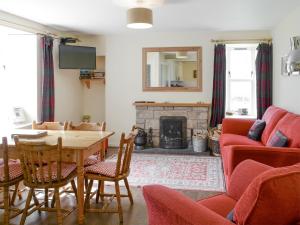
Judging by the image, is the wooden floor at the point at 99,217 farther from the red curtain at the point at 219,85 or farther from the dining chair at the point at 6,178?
the red curtain at the point at 219,85

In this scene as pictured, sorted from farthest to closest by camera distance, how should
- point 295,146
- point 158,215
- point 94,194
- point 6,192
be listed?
point 94,194 < point 295,146 < point 6,192 < point 158,215

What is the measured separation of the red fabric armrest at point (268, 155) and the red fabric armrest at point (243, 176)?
0.84 m

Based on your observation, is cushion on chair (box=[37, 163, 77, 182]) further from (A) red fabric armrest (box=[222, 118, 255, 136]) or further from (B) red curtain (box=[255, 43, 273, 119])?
(B) red curtain (box=[255, 43, 273, 119])

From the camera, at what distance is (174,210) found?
62.5 inches

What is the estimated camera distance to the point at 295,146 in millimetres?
3254

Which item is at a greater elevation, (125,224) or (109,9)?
(109,9)

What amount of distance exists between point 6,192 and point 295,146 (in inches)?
111

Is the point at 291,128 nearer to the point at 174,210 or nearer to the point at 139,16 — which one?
the point at 139,16

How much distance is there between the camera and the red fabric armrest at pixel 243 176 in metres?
2.13

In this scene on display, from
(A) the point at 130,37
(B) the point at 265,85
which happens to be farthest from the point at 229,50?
(A) the point at 130,37

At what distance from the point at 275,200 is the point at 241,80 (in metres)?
5.17

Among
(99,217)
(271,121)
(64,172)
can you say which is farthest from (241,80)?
(64,172)

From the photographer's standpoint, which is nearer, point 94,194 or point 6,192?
point 6,192

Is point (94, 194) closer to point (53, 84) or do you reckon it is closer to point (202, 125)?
point (53, 84)
